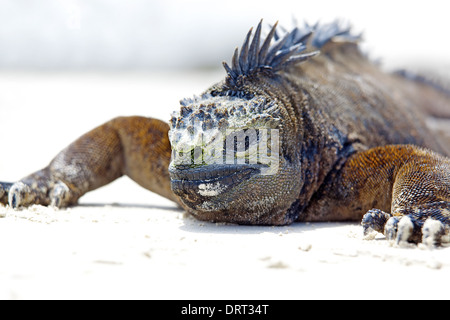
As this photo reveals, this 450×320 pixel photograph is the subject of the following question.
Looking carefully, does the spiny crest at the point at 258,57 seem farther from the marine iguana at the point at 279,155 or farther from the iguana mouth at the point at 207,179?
the iguana mouth at the point at 207,179

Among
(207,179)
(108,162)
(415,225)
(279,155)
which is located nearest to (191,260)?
(207,179)

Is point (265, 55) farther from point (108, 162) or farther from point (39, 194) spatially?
point (39, 194)

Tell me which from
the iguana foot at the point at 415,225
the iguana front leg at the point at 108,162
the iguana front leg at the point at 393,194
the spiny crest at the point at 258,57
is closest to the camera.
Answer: the iguana foot at the point at 415,225

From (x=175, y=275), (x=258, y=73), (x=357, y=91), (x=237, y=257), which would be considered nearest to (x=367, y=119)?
(x=357, y=91)

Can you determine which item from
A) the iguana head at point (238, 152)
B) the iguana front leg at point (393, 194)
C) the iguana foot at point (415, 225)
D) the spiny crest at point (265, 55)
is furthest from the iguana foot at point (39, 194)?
the iguana foot at point (415, 225)

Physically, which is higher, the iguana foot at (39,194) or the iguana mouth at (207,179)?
the iguana mouth at (207,179)

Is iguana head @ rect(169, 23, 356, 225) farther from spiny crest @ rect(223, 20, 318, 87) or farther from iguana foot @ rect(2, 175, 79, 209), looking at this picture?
iguana foot @ rect(2, 175, 79, 209)

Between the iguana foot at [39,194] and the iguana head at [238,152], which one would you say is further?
the iguana foot at [39,194]
